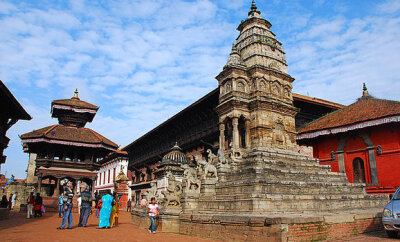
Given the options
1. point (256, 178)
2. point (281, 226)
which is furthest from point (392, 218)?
point (256, 178)

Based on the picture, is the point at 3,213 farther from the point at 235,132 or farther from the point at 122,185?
the point at 122,185

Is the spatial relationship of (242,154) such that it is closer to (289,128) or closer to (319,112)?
(289,128)

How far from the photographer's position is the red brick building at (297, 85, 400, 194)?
16.9 m

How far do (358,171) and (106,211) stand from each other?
14846mm

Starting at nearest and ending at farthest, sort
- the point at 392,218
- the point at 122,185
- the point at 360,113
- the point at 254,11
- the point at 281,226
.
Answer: the point at 281,226 < the point at 392,218 < the point at 360,113 < the point at 254,11 < the point at 122,185

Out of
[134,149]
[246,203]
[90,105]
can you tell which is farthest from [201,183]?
[134,149]

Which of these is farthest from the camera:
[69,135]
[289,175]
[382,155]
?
[69,135]

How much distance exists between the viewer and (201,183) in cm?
1373

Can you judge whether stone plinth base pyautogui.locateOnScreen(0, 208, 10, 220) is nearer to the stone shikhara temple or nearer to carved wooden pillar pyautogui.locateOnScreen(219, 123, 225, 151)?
the stone shikhara temple

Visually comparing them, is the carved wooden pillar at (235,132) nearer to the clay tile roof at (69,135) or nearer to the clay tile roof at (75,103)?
the clay tile roof at (69,135)

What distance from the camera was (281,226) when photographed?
801 centimetres

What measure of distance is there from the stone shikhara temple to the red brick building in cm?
273

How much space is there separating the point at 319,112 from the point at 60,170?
23.3 m

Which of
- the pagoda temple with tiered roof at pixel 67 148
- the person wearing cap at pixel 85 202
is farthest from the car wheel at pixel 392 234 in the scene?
the pagoda temple with tiered roof at pixel 67 148
